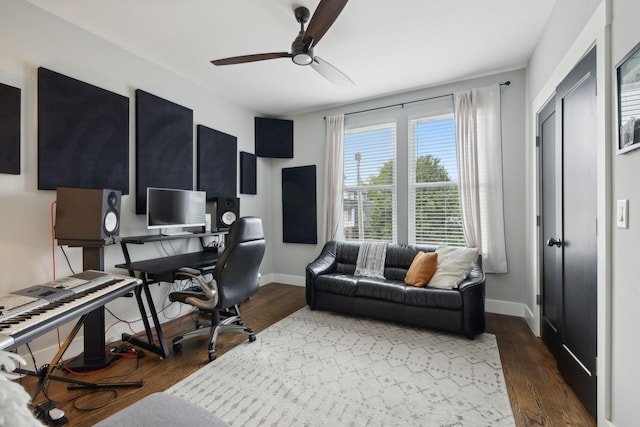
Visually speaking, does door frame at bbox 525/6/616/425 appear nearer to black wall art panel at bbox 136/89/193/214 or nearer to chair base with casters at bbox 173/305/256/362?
chair base with casters at bbox 173/305/256/362

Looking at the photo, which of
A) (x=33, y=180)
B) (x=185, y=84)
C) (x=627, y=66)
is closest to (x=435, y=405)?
(x=627, y=66)

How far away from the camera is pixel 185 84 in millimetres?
3336

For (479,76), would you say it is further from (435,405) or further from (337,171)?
(435,405)

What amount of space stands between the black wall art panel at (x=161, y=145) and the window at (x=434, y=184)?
2753 mm

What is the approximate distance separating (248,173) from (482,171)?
10.1 feet

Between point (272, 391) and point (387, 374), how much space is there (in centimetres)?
81

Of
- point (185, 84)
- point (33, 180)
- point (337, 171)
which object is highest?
point (185, 84)

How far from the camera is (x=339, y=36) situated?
2.57m

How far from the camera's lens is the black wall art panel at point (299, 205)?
4414 millimetres

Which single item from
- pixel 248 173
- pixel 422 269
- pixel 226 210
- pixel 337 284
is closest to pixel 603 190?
pixel 422 269

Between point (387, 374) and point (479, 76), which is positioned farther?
point (479, 76)

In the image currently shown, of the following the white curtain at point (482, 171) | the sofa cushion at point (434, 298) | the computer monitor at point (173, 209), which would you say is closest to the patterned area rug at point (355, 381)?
the sofa cushion at point (434, 298)

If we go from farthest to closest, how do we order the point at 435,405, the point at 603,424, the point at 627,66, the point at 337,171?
the point at 337,171 → the point at 435,405 → the point at 603,424 → the point at 627,66

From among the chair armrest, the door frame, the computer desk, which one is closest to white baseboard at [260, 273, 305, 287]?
the computer desk
